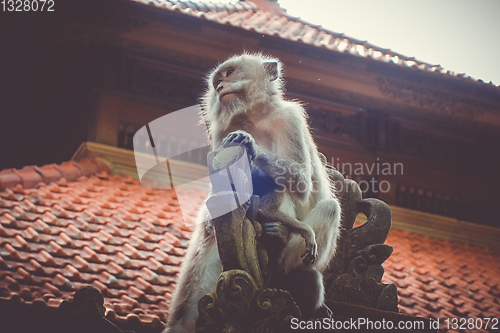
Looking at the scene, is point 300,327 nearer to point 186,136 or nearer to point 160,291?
point 160,291

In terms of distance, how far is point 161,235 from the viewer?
25.1ft

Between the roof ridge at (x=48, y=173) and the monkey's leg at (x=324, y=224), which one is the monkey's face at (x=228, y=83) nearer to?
the monkey's leg at (x=324, y=224)

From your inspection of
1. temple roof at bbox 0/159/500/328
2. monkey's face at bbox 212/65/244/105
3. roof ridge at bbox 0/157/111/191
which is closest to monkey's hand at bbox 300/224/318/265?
monkey's face at bbox 212/65/244/105

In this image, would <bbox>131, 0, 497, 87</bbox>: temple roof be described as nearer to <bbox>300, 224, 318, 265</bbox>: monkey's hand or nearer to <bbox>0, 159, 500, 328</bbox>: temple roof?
<bbox>0, 159, 500, 328</bbox>: temple roof

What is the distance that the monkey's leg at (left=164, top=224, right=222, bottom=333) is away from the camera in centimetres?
336

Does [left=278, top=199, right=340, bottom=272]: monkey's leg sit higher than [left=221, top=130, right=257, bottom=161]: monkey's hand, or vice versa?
[left=221, top=130, right=257, bottom=161]: monkey's hand

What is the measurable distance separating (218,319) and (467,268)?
25.1 ft

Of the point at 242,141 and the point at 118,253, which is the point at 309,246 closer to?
the point at 242,141

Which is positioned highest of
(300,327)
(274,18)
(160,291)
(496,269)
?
(274,18)

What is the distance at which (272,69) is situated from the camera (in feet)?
14.0

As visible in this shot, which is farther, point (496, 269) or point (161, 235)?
point (496, 269)

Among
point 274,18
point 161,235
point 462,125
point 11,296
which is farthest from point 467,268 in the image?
point 11,296

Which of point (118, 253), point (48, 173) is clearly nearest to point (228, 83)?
point (118, 253)

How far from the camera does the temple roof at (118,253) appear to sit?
616 cm
